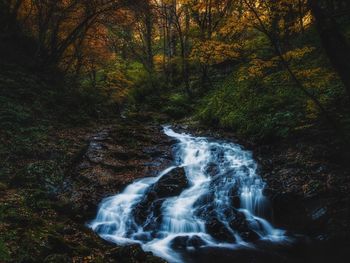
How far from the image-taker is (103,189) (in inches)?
411

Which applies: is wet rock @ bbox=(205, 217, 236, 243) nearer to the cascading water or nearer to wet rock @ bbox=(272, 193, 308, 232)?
the cascading water

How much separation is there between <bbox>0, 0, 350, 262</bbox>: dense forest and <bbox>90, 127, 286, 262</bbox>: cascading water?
59cm

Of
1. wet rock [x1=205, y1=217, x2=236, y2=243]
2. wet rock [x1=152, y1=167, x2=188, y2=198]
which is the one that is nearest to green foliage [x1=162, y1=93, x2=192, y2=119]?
wet rock [x1=152, y1=167, x2=188, y2=198]

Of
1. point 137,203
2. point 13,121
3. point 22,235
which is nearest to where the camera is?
point 22,235

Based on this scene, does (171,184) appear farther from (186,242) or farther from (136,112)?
(136,112)

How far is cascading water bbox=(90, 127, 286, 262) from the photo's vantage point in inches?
334

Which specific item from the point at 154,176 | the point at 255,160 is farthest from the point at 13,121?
the point at 255,160

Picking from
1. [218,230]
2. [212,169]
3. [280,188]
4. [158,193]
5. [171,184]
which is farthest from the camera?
[212,169]

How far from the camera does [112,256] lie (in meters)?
6.32

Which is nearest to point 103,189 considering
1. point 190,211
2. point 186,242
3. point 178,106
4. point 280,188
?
point 190,211

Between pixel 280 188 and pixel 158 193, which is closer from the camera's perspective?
pixel 280 188

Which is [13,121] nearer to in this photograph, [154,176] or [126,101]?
[154,176]

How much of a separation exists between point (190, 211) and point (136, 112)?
12855 mm

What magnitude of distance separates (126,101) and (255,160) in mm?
13647
